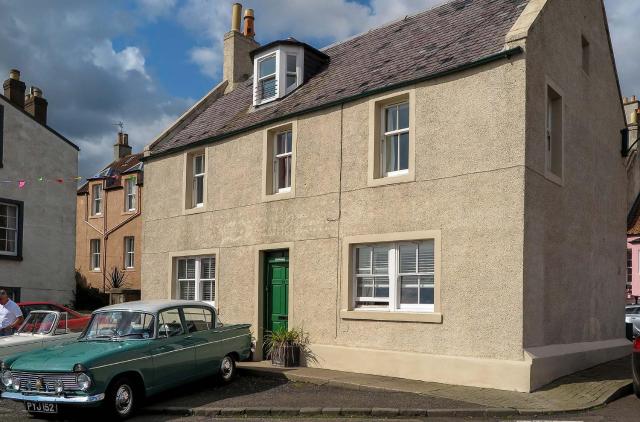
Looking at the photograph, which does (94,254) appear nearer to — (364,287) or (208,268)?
(208,268)

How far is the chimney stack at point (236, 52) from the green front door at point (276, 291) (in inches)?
295

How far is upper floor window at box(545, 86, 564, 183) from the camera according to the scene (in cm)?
1238

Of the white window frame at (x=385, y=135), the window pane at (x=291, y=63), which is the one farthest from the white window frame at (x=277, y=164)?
the white window frame at (x=385, y=135)

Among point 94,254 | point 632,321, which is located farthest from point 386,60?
point 94,254

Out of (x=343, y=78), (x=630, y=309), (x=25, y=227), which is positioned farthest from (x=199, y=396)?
(x=630, y=309)

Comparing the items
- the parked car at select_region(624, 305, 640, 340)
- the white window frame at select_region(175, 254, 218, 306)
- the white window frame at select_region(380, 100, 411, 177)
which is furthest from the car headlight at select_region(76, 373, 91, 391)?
the parked car at select_region(624, 305, 640, 340)

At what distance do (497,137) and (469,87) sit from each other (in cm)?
110

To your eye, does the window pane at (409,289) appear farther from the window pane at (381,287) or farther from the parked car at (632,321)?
the parked car at (632,321)

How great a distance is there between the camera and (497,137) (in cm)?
1109

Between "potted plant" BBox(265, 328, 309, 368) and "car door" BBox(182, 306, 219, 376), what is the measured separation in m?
1.92

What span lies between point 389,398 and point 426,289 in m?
2.51

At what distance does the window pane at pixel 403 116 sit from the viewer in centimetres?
1277

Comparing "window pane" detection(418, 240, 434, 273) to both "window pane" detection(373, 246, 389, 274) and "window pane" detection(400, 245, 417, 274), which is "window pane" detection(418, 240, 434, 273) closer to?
"window pane" detection(400, 245, 417, 274)

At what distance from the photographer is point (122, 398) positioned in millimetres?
9500
